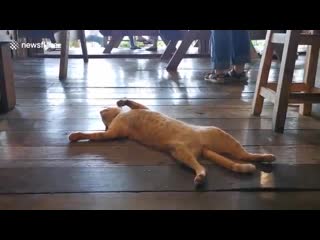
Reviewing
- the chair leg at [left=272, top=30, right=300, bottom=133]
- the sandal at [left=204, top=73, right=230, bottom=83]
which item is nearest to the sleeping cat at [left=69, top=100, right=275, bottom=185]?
the chair leg at [left=272, top=30, right=300, bottom=133]

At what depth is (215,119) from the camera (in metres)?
1.30

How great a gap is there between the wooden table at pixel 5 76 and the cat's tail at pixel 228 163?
0.83 metres

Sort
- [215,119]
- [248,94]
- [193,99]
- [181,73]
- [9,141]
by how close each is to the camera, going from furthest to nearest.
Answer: [181,73] → [248,94] → [193,99] → [215,119] → [9,141]

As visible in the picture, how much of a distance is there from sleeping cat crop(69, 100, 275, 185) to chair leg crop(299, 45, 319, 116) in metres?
0.53

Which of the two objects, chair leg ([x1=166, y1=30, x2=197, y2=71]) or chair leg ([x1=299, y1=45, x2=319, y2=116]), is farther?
chair leg ([x1=166, y1=30, x2=197, y2=71])

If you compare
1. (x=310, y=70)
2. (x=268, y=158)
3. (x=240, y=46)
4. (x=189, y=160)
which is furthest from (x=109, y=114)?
(x=240, y=46)

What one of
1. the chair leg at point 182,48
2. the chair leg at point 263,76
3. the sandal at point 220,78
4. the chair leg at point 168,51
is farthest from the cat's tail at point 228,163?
the chair leg at point 168,51

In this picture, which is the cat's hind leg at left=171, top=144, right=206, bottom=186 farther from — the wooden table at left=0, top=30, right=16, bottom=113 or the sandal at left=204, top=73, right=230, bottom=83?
the sandal at left=204, top=73, right=230, bottom=83

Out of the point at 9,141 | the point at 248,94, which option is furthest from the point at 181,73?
the point at 9,141

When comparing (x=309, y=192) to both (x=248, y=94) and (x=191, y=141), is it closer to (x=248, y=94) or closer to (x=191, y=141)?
(x=191, y=141)

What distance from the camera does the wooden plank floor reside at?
0.70 metres

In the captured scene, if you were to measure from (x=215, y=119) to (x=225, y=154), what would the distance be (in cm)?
40

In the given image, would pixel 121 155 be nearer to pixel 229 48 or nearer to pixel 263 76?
pixel 263 76
